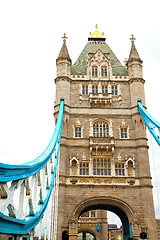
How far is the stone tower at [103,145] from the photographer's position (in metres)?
19.5

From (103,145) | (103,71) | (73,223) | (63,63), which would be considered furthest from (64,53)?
(73,223)

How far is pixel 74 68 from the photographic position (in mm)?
25906

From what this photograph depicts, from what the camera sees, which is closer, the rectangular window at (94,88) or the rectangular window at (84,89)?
the rectangular window at (84,89)

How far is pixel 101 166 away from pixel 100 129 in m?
3.21

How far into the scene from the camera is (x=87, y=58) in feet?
89.8

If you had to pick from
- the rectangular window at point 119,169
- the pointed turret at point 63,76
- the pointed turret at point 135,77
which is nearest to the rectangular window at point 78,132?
the pointed turret at point 63,76

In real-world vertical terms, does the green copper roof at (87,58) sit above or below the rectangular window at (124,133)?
above

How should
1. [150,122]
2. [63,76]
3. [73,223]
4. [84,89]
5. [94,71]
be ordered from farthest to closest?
1. [94,71]
2. [84,89]
3. [63,76]
4. [150,122]
5. [73,223]

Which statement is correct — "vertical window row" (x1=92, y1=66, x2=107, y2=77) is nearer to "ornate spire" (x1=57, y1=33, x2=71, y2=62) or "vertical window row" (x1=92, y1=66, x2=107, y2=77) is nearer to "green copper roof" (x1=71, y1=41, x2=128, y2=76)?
"green copper roof" (x1=71, y1=41, x2=128, y2=76)

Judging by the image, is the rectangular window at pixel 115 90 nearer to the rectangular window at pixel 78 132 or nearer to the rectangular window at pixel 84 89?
the rectangular window at pixel 84 89

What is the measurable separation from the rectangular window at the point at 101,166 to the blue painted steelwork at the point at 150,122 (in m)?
4.17

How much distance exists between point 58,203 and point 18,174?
540 inches

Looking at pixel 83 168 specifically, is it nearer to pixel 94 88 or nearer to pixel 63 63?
pixel 94 88

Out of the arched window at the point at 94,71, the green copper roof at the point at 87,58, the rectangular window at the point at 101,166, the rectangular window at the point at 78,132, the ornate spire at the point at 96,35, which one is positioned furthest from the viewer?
the ornate spire at the point at 96,35
